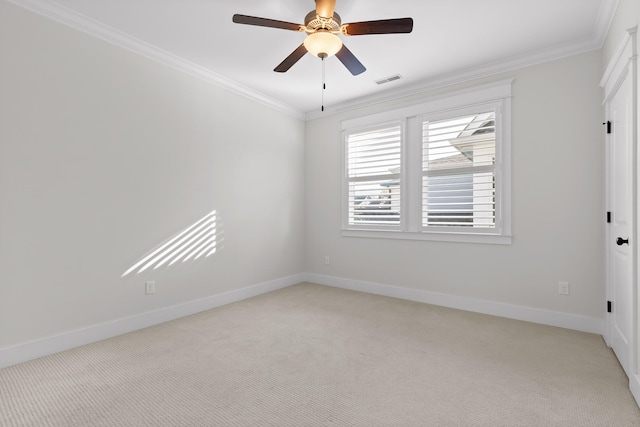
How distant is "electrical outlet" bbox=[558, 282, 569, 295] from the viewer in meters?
3.07

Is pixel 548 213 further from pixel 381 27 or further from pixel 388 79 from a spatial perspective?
pixel 381 27

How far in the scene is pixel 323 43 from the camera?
2.23 meters

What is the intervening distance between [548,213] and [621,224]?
31.6 inches

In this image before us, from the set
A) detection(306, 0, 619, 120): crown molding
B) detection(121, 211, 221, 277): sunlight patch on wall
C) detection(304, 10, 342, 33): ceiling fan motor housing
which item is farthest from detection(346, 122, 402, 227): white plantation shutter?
detection(304, 10, 342, 33): ceiling fan motor housing

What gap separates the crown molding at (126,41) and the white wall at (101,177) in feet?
0.20

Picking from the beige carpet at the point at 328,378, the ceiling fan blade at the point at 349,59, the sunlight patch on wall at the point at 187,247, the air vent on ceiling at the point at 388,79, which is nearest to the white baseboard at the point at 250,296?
the beige carpet at the point at 328,378

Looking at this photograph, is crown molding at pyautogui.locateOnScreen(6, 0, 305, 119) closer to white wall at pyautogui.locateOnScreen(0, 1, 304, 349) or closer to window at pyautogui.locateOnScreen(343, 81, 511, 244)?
white wall at pyautogui.locateOnScreen(0, 1, 304, 349)

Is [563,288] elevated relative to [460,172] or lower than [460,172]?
lower

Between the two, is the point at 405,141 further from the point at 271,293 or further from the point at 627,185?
the point at 271,293

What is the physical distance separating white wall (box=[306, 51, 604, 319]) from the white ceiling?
11.8 inches

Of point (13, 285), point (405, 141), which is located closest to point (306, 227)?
point (405, 141)

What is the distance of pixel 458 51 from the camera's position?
3193 mm

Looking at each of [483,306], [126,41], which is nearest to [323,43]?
[126,41]

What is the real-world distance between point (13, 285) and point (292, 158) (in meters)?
3.48
